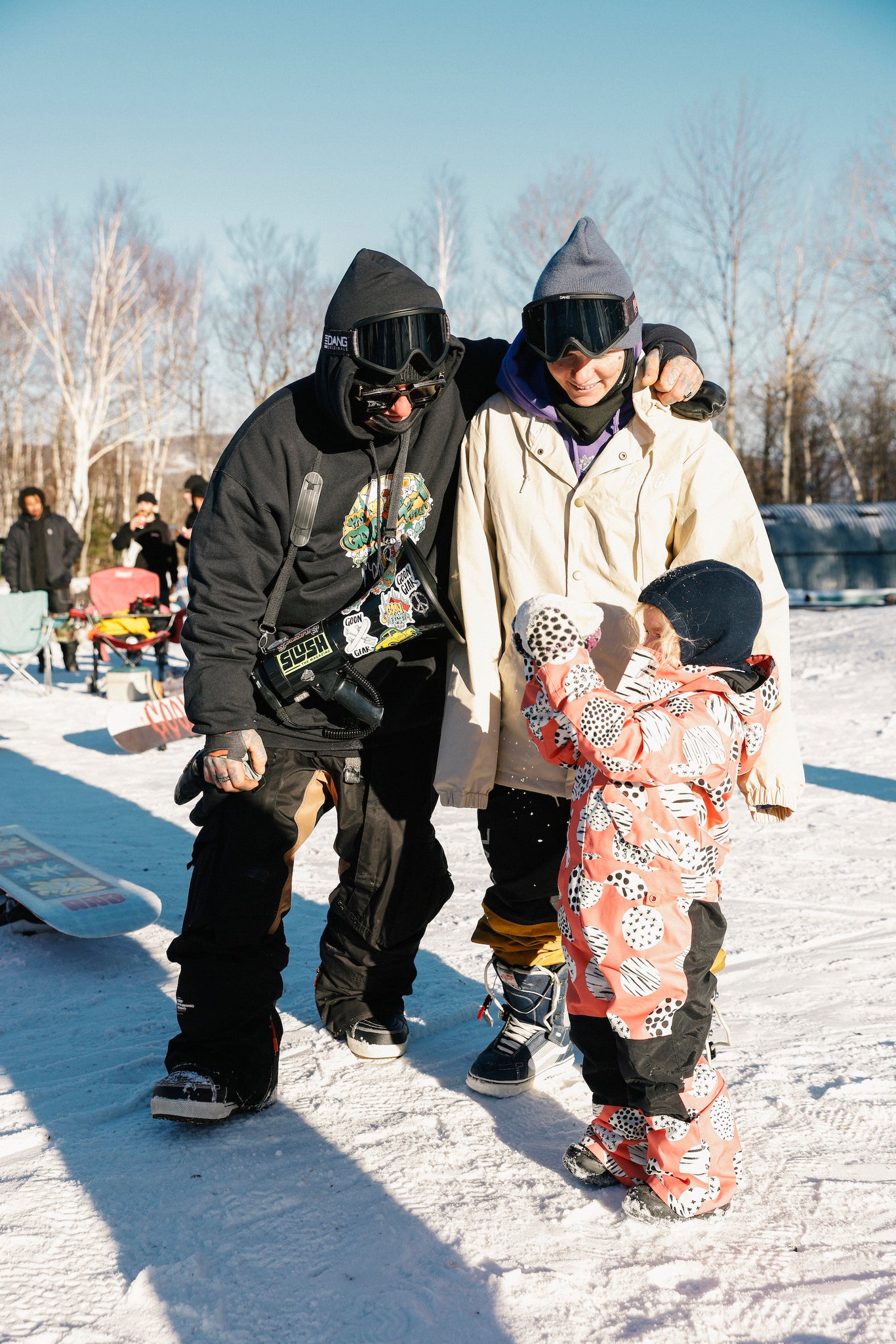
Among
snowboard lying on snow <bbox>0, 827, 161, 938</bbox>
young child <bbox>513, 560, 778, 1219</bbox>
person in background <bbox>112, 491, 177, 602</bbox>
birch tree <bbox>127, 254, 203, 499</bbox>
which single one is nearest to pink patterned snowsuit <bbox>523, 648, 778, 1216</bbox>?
young child <bbox>513, 560, 778, 1219</bbox>

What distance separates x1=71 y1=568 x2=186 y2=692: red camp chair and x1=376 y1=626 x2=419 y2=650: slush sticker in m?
6.92

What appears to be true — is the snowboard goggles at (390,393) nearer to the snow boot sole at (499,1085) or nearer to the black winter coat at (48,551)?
the snow boot sole at (499,1085)

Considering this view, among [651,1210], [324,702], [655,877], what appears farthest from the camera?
[324,702]

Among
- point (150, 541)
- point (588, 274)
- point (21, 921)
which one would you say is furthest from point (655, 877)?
point (150, 541)

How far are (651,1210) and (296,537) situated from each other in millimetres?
1531

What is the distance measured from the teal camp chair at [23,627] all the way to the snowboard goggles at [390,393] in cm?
797

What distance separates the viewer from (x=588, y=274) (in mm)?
2191

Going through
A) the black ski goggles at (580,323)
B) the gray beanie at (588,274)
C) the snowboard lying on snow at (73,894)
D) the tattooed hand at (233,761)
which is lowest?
the snowboard lying on snow at (73,894)

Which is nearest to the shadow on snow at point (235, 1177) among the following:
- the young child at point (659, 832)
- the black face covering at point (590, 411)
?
the young child at point (659, 832)

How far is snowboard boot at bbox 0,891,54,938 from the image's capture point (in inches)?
141

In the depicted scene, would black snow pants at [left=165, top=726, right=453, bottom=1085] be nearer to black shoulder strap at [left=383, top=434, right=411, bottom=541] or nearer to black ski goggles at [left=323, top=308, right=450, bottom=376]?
black shoulder strap at [left=383, top=434, right=411, bottom=541]

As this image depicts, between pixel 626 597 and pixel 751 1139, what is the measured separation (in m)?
1.15

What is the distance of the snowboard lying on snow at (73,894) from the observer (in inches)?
131

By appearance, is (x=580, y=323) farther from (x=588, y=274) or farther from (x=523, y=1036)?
(x=523, y=1036)
